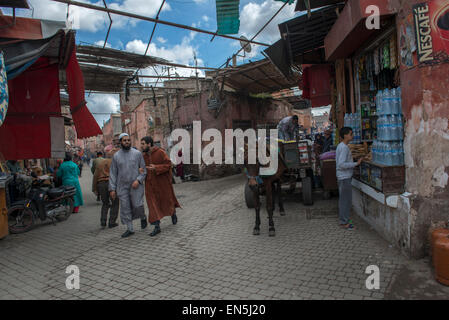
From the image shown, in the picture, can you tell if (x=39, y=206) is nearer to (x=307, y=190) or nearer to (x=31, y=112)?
(x=31, y=112)

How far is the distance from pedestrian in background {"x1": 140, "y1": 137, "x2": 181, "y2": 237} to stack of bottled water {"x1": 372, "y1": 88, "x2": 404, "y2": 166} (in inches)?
152

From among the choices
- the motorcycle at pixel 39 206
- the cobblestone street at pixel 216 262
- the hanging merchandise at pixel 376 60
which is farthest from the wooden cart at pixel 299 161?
the motorcycle at pixel 39 206

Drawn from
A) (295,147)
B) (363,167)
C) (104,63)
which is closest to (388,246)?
(363,167)

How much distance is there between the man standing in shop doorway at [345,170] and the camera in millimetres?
5090

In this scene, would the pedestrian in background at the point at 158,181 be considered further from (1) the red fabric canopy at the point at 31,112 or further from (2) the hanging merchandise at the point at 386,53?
(2) the hanging merchandise at the point at 386,53

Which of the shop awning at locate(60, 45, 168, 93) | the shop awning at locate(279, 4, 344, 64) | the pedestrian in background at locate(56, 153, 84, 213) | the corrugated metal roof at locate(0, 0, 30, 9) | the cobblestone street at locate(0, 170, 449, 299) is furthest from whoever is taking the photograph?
the pedestrian in background at locate(56, 153, 84, 213)

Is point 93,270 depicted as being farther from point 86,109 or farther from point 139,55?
point 139,55

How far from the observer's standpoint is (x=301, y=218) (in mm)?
6156

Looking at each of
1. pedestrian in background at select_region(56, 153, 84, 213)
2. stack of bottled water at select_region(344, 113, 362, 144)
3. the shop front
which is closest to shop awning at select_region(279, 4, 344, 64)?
the shop front

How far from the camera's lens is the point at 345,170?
17.0 ft

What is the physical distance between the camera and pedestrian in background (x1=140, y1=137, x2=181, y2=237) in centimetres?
594

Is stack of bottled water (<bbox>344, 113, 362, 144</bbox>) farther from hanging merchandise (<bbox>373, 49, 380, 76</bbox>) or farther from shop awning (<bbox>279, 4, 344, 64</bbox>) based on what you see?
shop awning (<bbox>279, 4, 344, 64</bbox>)

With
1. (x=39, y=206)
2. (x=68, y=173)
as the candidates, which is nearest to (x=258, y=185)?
(x=39, y=206)

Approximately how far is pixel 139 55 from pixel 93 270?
5590mm
